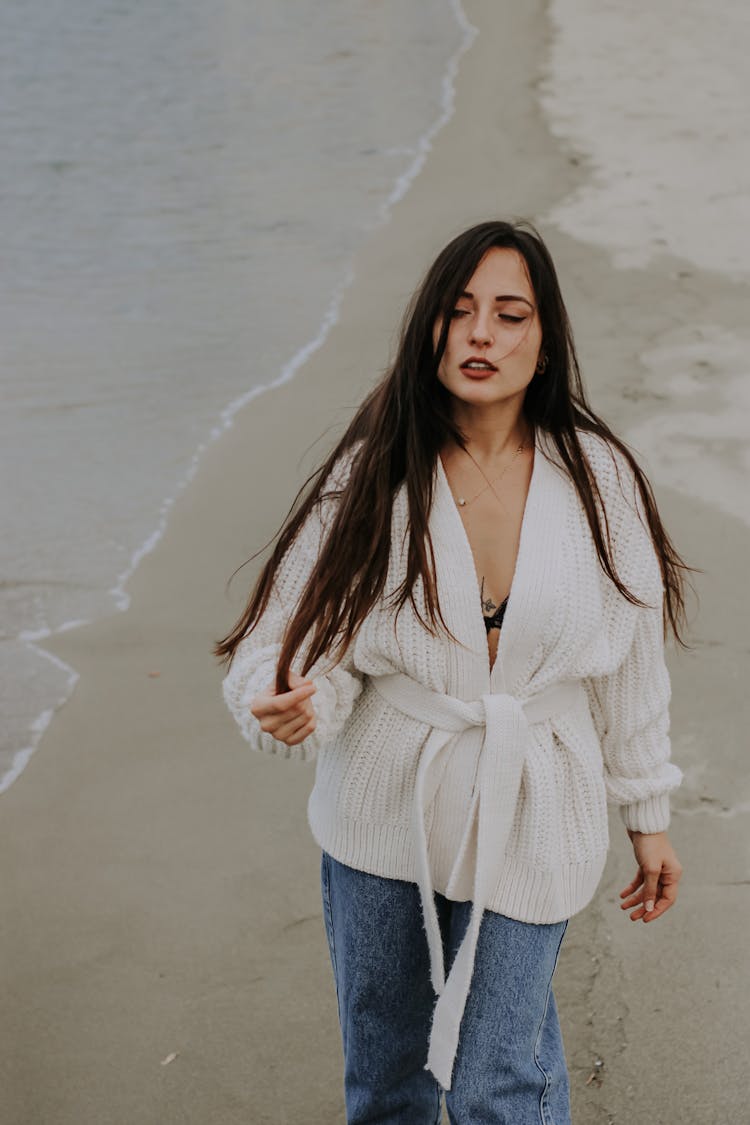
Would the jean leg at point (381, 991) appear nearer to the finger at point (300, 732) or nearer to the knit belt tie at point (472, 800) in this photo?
the knit belt tie at point (472, 800)

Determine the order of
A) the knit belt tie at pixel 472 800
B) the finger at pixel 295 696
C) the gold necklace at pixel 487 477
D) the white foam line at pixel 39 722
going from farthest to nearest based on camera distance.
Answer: the white foam line at pixel 39 722 → the gold necklace at pixel 487 477 → the knit belt tie at pixel 472 800 → the finger at pixel 295 696

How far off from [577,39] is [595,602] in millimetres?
13400

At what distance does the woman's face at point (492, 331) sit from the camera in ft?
7.93

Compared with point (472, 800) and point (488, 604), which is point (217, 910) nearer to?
point (472, 800)

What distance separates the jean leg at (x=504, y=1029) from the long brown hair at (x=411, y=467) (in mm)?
543

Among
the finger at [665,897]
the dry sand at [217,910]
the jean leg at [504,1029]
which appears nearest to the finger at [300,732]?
the jean leg at [504,1029]

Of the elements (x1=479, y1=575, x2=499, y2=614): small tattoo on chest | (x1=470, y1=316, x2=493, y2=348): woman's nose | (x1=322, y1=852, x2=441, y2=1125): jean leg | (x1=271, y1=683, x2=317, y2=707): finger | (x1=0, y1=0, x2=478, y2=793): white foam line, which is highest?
(x1=470, y1=316, x2=493, y2=348): woman's nose

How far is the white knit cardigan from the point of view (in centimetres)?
239

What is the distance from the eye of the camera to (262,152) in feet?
38.1

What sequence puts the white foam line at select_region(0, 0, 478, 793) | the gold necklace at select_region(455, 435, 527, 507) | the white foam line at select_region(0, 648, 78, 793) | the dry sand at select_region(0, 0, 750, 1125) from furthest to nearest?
1. the white foam line at select_region(0, 0, 478, 793)
2. the white foam line at select_region(0, 648, 78, 793)
3. the dry sand at select_region(0, 0, 750, 1125)
4. the gold necklace at select_region(455, 435, 527, 507)

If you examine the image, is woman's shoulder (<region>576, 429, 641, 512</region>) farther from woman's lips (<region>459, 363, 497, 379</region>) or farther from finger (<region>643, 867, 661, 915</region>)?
finger (<region>643, 867, 661, 915</region>)

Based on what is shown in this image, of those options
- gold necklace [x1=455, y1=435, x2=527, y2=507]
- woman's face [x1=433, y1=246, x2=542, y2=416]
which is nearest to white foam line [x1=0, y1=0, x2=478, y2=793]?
gold necklace [x1=455, y1=435, x2=527, y2=507]

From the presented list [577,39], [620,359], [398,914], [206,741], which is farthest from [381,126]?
[398,914]

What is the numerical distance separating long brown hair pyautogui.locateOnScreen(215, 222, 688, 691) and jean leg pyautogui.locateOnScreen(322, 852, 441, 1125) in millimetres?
439
